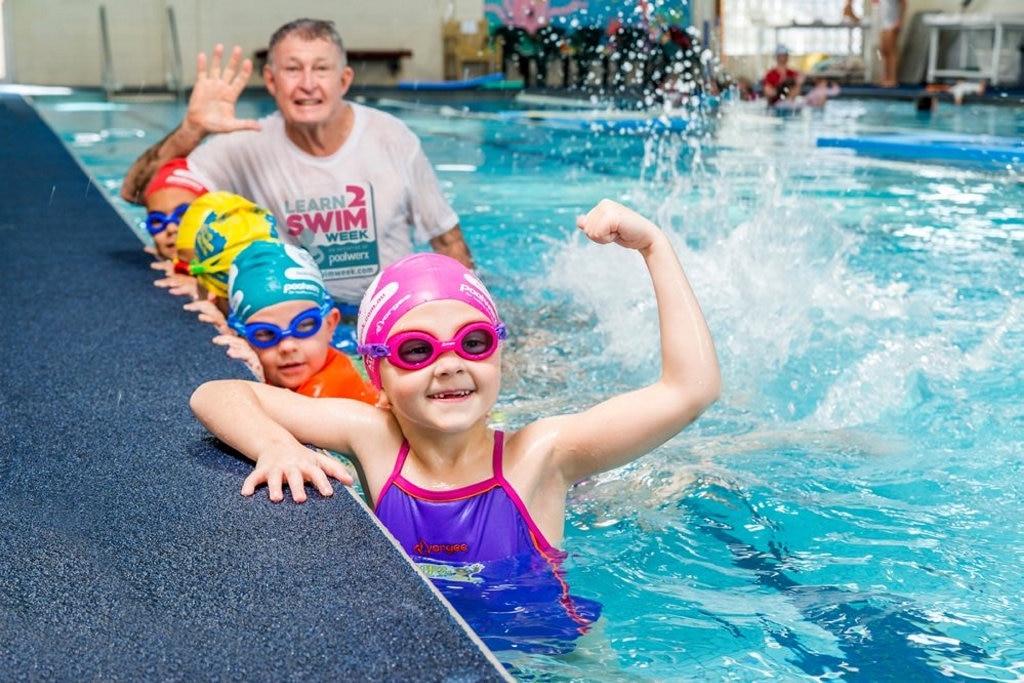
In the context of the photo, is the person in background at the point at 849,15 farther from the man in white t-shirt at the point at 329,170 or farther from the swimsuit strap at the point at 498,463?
the swimsuit strap at the point at 498,463

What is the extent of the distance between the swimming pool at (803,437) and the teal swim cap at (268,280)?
0.82 m

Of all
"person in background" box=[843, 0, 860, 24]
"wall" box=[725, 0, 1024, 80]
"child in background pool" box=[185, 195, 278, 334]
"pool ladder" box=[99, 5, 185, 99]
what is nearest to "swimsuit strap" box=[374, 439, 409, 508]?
"child in background pool" box=[185, 195, 278, 334]

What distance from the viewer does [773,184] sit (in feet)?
29.6

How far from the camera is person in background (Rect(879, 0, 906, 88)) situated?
1759 cm

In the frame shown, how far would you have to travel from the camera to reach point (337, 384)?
2.87m

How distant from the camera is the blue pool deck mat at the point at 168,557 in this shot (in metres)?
1.50

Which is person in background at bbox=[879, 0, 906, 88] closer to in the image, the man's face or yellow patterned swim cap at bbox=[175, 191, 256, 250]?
the man's face

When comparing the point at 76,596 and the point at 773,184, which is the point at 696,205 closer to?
the point at 773,184

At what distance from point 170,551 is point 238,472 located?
0.36m

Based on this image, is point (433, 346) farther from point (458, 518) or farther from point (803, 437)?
point (803, 437)

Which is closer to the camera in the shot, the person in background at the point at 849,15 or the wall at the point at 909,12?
the wall at the point at 909,12

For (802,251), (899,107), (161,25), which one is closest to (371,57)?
(161,25)

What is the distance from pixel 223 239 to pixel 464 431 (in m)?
1.54

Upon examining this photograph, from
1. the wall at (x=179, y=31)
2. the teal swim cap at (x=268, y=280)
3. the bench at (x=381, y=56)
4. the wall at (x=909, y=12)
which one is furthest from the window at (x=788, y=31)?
the teal swim cap at (x=268, y=280)
